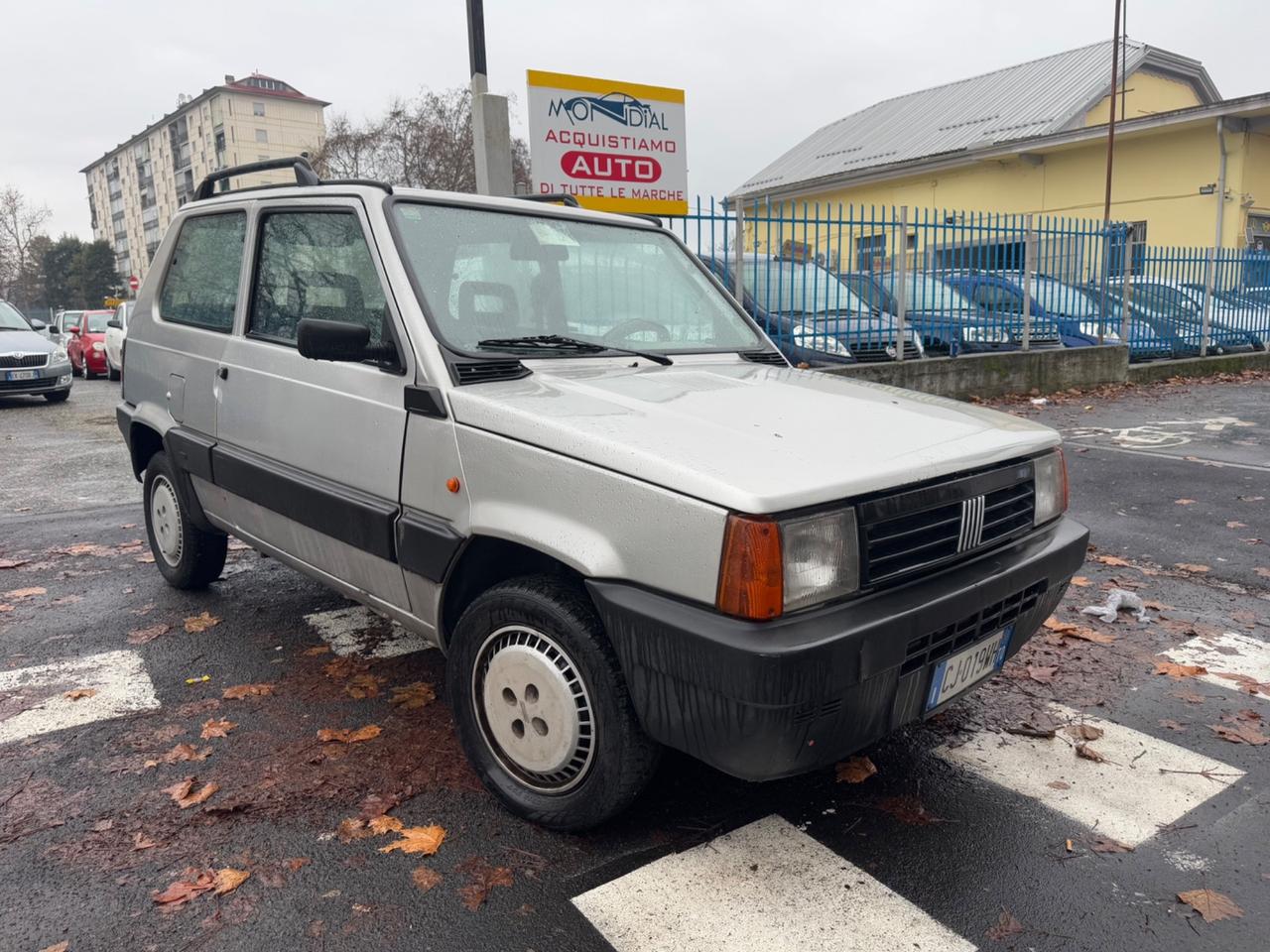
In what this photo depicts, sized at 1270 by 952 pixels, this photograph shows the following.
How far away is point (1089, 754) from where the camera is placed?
321 cm

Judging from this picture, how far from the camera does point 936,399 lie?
3.44 meters

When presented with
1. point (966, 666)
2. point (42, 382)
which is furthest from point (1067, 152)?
point (966, 666)

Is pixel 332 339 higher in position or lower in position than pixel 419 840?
higher

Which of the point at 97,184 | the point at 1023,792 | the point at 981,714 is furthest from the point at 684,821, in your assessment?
the point at 97,184

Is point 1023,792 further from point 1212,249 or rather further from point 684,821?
point 1212,249

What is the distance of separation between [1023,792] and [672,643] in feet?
4.78

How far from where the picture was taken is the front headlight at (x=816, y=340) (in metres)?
10.7

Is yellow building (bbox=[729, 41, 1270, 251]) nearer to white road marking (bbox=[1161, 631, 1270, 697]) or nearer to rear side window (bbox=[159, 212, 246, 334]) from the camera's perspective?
rear side window (bbox=[159, 212, 246, 334])

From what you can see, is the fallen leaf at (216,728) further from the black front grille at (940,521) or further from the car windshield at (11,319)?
the car windshield at (11,319)

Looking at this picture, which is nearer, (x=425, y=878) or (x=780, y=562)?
(x=780, y=562)

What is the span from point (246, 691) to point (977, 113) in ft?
100

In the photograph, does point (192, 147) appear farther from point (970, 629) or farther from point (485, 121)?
point (970, 629)

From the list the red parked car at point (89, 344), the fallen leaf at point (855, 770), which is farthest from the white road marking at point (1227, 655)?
the red parked car at point (89, 344)

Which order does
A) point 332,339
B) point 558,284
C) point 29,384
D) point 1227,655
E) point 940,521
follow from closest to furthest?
point 940,521 → point 332,339 → point 558,284 → point 1227,655 → point 29,384
